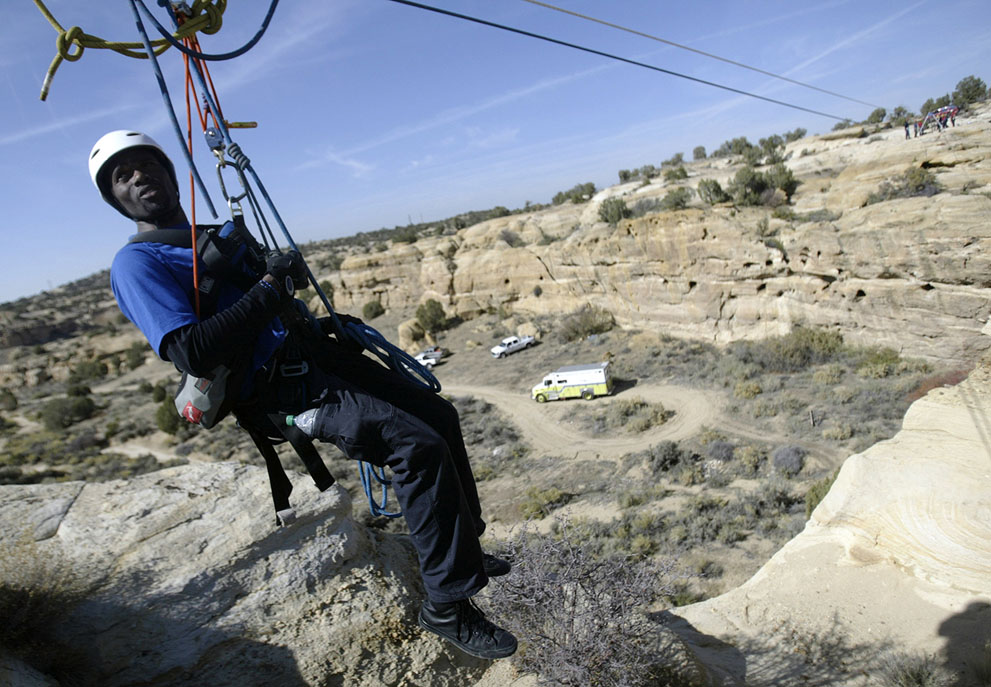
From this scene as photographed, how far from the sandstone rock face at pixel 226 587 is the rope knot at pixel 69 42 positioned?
12.9ft

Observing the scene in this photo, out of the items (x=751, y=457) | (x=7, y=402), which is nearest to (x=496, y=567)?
(x=751, y=457)

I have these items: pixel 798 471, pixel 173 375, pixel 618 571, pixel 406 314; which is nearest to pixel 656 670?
pixel 618 571

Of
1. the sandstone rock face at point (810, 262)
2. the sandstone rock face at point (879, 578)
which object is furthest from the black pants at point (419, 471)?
the sandstone rock face at point (810, 262)

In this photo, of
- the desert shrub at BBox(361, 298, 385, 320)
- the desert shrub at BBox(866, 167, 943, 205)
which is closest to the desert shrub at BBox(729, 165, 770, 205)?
the desert shrub at BBox(866, 167, 943, 205)

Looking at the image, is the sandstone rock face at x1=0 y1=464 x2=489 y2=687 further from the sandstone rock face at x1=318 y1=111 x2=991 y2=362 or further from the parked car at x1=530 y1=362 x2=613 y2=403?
the sandstone rock face at x1=318 y1=111 x2=991 y2=362

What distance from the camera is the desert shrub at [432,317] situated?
108 feet

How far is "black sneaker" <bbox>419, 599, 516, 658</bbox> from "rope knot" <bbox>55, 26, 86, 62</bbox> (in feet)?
10.5

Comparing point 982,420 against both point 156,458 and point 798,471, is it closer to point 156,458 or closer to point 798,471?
point 798,471

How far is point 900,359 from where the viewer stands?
15578mm

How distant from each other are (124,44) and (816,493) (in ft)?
40.3

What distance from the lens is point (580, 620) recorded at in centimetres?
522

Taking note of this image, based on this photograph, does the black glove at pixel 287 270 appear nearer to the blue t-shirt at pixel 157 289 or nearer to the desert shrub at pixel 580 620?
the blue t-shirt at pixel 157 289

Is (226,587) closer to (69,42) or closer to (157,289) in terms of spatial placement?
(157,289)

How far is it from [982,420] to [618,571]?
22.2ft
